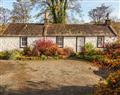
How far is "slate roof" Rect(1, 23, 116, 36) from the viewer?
120 feet

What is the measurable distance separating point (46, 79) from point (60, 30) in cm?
1859

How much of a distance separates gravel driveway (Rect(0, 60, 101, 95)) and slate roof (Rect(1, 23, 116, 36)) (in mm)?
10733

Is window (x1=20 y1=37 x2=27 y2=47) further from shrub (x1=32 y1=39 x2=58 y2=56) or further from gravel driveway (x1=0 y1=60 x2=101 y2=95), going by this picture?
gravel driveway (x1=0 y1=60 x2=101 y2=95)


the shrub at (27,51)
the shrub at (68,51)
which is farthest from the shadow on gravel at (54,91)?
the shrub at (68,51)

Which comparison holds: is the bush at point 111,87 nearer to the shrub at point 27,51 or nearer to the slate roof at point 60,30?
the shrub at point 27,51

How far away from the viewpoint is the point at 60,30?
37531 mm

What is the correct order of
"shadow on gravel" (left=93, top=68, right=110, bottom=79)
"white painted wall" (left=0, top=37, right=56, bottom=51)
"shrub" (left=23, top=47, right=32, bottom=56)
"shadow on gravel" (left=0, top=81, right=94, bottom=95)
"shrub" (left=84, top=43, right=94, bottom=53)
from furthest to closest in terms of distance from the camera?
"white painted wall" (left=0, top=37, right=56, bottom=51), "shrub" (left=84, top=43, right=94, bottom=53), "shrub" (left=23, top=47, right=32, bottom=56), "shadow on gravel" (left=93, top=68, right=110, bottom=79), "shadow on gravel" (left=0, top=81, right=94, bottom=95)

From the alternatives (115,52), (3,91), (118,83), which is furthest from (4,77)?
(118,83)

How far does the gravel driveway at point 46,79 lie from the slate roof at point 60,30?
35.2 ft

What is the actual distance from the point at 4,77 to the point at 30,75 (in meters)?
1.98

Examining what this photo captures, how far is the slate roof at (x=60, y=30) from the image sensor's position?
3672 cm

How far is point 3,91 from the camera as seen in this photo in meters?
16.0

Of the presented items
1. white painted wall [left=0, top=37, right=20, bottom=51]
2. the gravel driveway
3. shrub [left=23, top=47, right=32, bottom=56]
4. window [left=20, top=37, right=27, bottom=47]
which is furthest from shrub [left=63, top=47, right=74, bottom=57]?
the gravel driveway

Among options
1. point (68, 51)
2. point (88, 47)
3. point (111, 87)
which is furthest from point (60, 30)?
point (111, 87)
